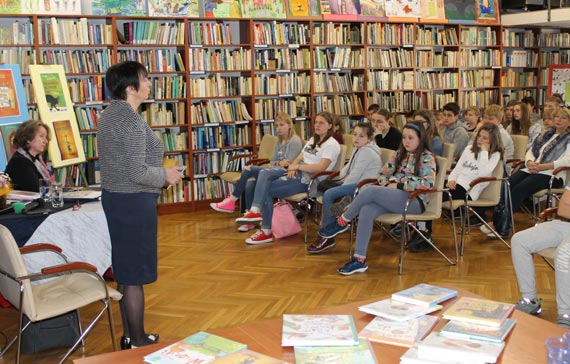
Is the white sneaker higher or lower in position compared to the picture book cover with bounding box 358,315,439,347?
lower

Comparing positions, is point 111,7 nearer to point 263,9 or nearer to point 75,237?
point 263,9

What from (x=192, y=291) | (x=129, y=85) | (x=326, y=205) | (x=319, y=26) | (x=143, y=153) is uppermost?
(x=319, y=26)

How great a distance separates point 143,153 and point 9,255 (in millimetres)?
823

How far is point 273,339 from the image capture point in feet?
8.08

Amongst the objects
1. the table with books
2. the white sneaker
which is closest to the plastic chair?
the table with books

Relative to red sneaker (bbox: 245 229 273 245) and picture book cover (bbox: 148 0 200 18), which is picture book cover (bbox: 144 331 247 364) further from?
picture book cover (bbox: 148 0 200 18)

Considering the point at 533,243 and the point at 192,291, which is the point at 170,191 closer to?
the point at 192,291

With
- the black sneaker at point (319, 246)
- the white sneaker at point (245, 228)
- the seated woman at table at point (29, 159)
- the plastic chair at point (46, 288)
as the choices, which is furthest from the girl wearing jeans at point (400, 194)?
the seated woman at table at point (29, 159)

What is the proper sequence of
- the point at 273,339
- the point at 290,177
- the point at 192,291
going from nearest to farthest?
the point at 273,339
the point at 192,291
the point at 290,177

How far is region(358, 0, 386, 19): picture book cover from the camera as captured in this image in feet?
30.2

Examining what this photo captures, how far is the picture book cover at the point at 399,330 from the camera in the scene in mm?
2385

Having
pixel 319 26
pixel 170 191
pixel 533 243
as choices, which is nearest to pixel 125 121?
pixel 533 243

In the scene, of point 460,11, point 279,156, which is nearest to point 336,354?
point 279,156

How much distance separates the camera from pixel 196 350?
7.64 feet
